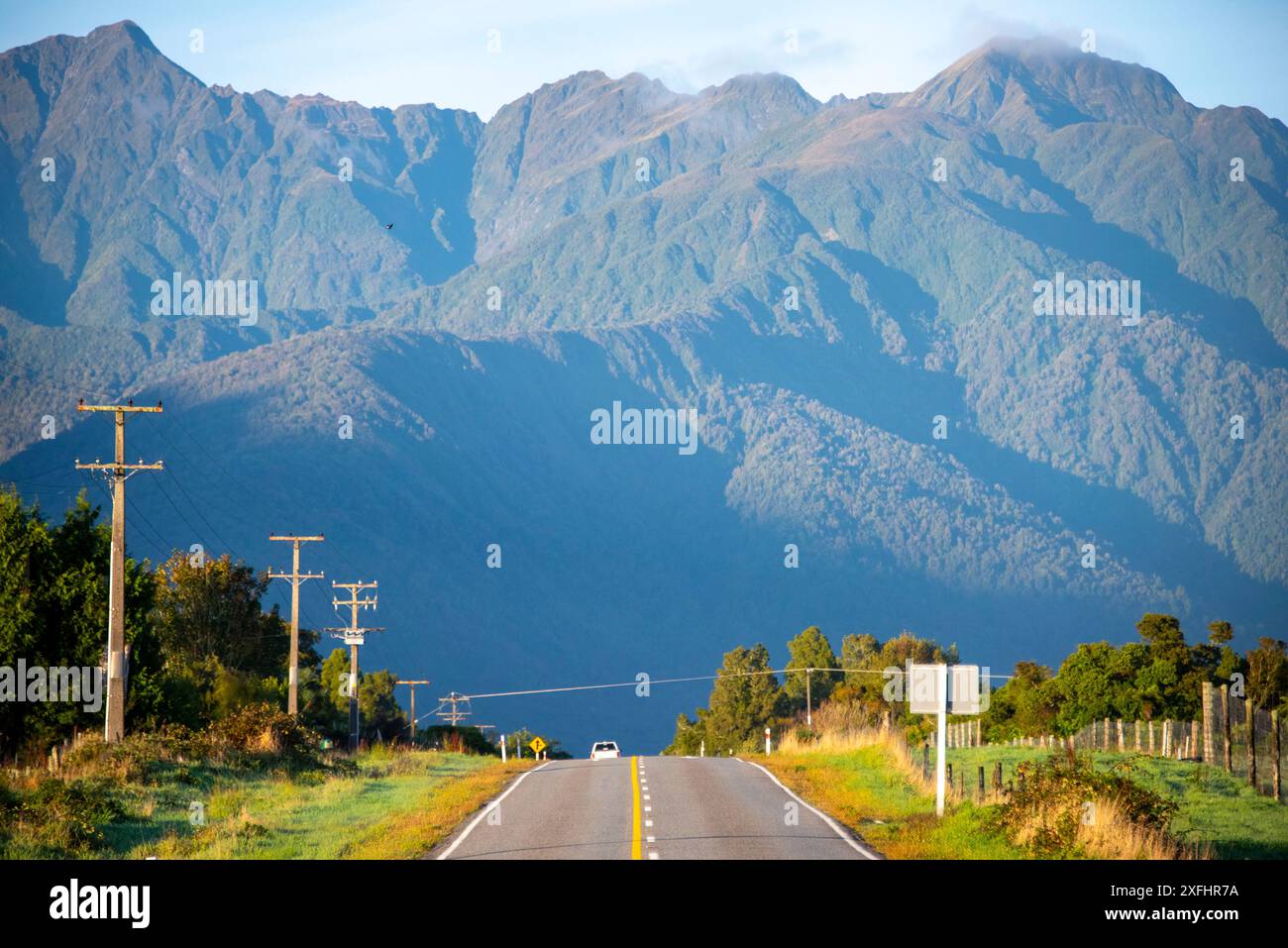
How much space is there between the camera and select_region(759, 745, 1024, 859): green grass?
2495 cm

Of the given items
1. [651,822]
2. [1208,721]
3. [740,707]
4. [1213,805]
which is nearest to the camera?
A: [651,822]

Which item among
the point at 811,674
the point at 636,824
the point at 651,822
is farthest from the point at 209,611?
the point at 811,674

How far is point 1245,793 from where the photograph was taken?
35750 millimetres

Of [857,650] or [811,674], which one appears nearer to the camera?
[811,674]

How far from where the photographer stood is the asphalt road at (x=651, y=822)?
81.6 feet

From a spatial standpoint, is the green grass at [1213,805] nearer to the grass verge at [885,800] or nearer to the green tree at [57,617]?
the grass verge at [885,800]

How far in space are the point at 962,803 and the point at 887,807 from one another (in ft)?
9.84

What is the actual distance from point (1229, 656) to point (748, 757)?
2979cm

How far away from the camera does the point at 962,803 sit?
98.9 feet

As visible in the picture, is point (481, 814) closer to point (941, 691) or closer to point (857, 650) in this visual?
point (941, 691)

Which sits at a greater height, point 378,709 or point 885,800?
point 885,800

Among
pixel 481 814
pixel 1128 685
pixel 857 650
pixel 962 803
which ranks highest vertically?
→ pixel 1128 685
